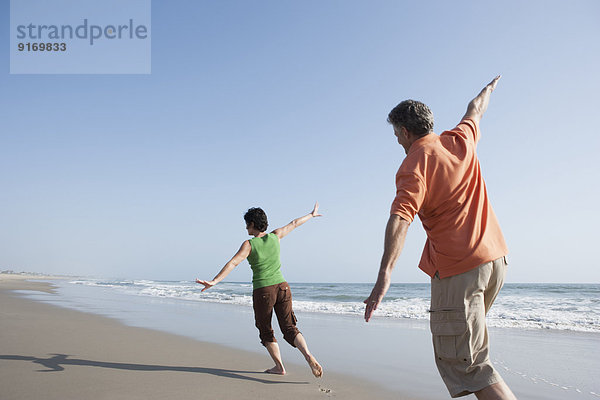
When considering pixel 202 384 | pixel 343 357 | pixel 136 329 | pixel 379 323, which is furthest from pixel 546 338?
pixel 136 329

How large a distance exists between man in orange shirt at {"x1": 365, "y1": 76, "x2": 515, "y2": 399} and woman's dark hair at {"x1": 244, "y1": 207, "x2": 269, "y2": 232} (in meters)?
2.62

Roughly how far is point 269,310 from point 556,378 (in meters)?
3.15

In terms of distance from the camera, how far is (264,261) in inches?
171

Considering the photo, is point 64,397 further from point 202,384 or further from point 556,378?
point 556,378

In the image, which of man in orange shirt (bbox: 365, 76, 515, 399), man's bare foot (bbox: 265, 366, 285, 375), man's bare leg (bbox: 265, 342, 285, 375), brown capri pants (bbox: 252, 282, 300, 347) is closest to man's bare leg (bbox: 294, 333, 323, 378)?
brown capri pants (bbox: 252, 282, 300, 347)

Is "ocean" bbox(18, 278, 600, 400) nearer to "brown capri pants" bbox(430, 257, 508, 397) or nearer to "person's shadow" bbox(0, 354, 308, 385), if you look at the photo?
"person's shadow" bbox(0, 354, 308, 385)

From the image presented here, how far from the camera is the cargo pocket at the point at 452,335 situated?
1926 millimetres

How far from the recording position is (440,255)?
2.05 m

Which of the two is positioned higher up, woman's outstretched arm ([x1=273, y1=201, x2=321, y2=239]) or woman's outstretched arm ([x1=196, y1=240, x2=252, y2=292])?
woman's outstretched arm ([x1=273, y1=201, x2=321, y2=239])

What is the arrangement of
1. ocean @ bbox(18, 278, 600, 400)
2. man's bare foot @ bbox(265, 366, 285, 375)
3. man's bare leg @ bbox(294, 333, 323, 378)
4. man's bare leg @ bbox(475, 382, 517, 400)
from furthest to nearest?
man's bare foot @ bbox(265, 366, 285, 375)
ocean @ bbox(18, 278, 600, 400)
man's bare leg @ bbox(294, 333, 323, 378)
man's bare leg @ bbox(475, 382, 517, 400)

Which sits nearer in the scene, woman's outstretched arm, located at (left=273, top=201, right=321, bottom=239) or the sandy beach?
the sandy beach

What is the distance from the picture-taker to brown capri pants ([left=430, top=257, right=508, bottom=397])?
1924 mm

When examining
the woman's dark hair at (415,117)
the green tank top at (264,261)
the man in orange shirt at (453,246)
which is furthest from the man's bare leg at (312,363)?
the woman's dark hair at (415,117)

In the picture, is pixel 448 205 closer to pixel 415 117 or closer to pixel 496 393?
pixel 415 117
